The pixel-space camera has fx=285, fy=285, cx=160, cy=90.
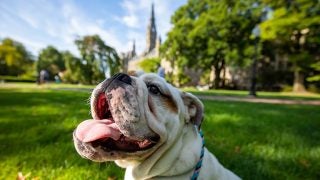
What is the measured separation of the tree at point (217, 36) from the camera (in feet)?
109

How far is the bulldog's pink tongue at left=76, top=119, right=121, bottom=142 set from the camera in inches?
76.2

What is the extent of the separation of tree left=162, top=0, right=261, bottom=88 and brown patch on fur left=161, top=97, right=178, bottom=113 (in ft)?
104

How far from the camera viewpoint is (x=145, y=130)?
2.00m

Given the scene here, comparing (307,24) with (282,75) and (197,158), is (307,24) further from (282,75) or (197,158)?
(282,75)

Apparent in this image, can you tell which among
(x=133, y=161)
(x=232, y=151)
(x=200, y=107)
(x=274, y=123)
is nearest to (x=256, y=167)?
(x=232, y=151)

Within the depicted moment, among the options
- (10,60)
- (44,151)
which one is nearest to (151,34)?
(10,60)

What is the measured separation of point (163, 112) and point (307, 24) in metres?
17.1

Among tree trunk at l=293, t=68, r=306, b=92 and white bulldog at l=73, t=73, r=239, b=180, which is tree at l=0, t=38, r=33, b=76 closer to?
tree trunk at l=293, t=68, r=306, b=92

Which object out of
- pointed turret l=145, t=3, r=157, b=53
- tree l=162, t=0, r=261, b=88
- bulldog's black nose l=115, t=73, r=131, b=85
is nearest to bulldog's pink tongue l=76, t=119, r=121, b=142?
bulldog's black nose l=115, t=73, r=131, b=85

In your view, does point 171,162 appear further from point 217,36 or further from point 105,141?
point 217,36

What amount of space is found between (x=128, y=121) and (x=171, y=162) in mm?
533

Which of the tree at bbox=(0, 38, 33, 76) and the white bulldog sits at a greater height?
the tree at bbox=(0, 38, 33, 76)

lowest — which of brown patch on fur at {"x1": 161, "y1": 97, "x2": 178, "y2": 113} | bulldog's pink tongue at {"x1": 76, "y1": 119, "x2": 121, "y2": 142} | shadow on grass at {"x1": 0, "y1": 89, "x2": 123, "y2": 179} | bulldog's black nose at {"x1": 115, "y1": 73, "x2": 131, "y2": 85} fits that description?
shadow on grass at {"x1": 0, "y1": 89, "x2": 123, "y2": 179}

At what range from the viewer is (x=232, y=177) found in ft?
9.03
